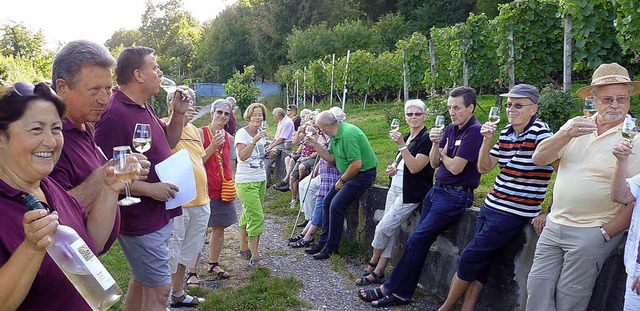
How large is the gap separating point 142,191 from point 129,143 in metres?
0.34

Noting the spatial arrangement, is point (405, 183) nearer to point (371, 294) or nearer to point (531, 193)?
point (371, 294)

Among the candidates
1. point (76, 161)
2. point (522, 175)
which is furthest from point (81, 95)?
point (522, 175)

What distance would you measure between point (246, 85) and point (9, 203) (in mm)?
27642

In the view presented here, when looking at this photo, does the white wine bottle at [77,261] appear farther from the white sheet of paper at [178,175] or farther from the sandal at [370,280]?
the sandal at [370,280]

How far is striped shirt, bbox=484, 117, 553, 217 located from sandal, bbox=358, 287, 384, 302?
1.59 metres

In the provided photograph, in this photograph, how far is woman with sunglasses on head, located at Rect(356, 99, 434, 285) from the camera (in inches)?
197

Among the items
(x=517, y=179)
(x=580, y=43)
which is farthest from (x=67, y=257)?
(x=580, y=43)

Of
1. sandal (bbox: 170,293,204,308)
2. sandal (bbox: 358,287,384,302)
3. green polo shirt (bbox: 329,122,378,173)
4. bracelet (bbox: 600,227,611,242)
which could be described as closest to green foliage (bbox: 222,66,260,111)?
green polo shirt (bbox: 329,122,378,173)

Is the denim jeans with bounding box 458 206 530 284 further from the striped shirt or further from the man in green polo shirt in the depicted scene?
the man in green polo shirt

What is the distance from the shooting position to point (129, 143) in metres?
3.10

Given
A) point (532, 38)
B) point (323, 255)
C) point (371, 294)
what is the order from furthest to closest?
1. point (532, 38)
2. point (323, 255)
3. point (371, 294)

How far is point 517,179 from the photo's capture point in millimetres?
3807

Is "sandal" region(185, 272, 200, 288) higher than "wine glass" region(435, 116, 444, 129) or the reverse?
the reverse

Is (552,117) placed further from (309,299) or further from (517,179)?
(309,299)
